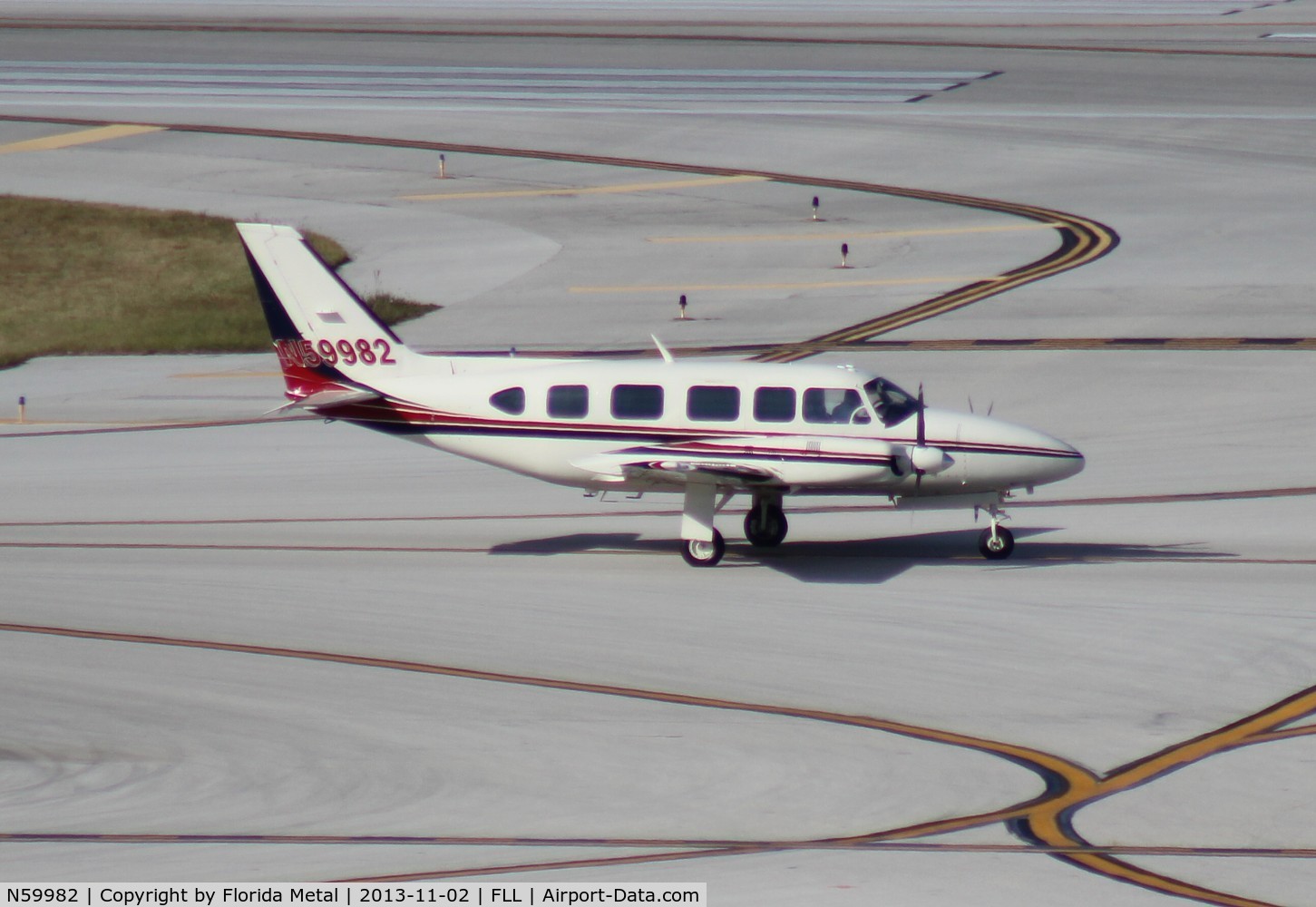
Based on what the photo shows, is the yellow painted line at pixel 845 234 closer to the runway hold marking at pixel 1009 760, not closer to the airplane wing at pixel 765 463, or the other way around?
the airplane wing at pixel 765 463

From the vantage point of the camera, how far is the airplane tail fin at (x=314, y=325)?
23.3 metres

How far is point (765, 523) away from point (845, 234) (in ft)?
76.8

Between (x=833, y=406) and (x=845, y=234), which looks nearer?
(x=833, y=406)

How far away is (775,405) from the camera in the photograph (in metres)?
22.0

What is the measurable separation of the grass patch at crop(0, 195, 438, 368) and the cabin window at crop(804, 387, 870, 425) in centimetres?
1972

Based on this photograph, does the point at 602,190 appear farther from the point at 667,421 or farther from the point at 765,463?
the point at 765,463

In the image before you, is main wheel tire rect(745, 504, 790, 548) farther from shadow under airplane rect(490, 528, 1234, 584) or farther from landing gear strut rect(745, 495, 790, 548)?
shadow under airplane rect(490, 528, 1234, 584)

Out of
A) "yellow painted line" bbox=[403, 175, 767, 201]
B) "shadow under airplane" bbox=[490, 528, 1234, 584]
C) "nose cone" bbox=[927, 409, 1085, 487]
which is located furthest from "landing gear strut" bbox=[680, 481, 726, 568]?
"yellow painted line" bbox=[403, 175, 767, 201]

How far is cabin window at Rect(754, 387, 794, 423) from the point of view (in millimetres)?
21891

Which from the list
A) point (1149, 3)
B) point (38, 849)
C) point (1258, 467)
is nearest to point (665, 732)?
point (38, 849)

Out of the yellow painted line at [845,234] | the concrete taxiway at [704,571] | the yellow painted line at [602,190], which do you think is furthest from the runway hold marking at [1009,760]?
the yellow painted line at [602,190]

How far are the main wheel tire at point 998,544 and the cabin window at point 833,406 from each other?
243cm

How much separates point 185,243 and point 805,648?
31888mm

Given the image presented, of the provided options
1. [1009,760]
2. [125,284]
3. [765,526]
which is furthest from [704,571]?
[125,284]
